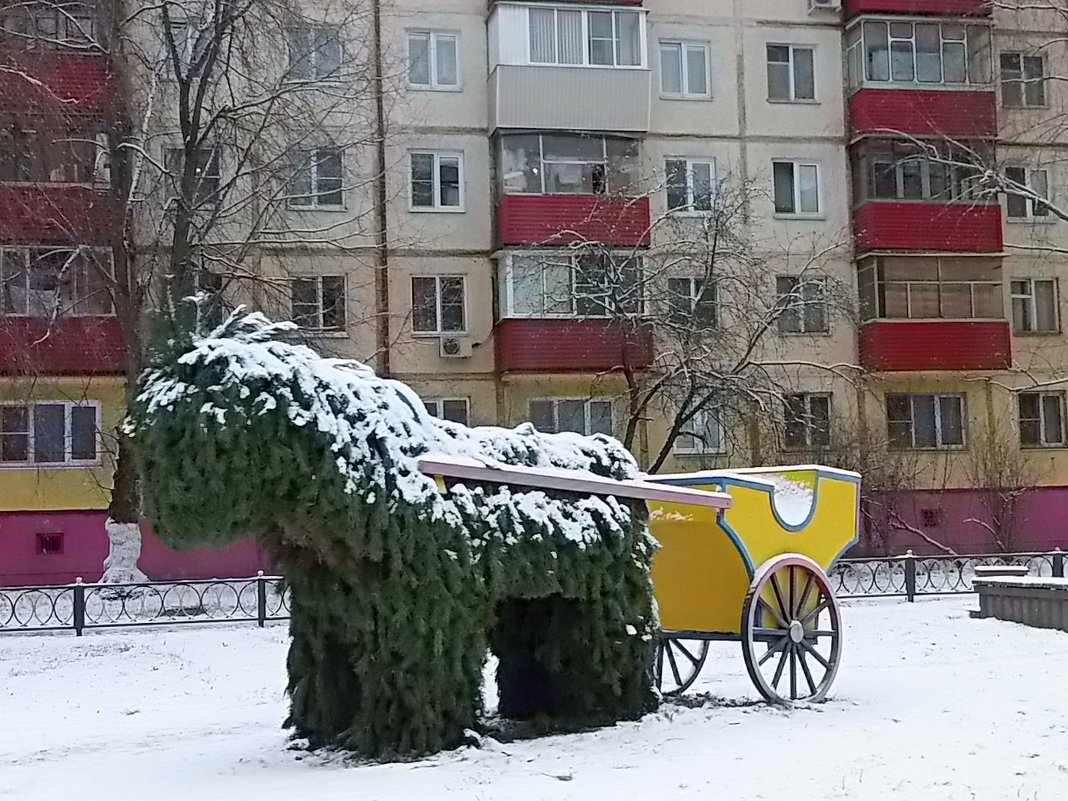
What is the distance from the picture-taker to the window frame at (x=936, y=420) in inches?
1159

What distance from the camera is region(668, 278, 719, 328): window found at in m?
23.5

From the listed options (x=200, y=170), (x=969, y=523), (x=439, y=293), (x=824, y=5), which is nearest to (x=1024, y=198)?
(x=824, y=5)

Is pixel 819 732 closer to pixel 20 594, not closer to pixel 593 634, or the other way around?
pixel 593 634

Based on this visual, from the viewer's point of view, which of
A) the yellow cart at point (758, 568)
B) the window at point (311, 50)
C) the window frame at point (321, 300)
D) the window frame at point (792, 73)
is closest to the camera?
the yellow cart at point (758, 568)

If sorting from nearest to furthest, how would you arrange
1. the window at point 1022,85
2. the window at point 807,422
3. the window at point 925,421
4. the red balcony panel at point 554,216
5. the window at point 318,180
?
1. the window at point 318,180
2. the window at point 807,422
3. the red balcony panel at point 554,216
4. the window at point 925,421
5. the window at point 1022,85

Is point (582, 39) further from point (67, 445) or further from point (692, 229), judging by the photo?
point (67, 445)

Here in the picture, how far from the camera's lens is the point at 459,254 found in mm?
28328

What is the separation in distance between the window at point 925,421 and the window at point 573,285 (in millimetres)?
7993

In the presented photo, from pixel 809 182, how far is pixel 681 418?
9.63m

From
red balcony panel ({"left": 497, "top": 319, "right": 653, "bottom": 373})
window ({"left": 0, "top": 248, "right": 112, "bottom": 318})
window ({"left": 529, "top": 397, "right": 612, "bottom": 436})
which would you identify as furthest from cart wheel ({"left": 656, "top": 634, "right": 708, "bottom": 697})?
window ({"left": 529, "top": 397, "right": 612, "bottom": 436})

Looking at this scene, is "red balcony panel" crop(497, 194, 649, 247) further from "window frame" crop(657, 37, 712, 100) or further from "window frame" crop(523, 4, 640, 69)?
"window frame" crop(657, 37, 712, 100)

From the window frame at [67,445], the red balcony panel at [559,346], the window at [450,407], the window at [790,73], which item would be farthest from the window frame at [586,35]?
the window frame at [67,445]

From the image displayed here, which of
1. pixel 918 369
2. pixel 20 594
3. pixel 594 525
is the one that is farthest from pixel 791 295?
pixel 594 525

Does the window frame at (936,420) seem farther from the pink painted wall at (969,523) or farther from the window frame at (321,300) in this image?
the window frame at (321,300)
